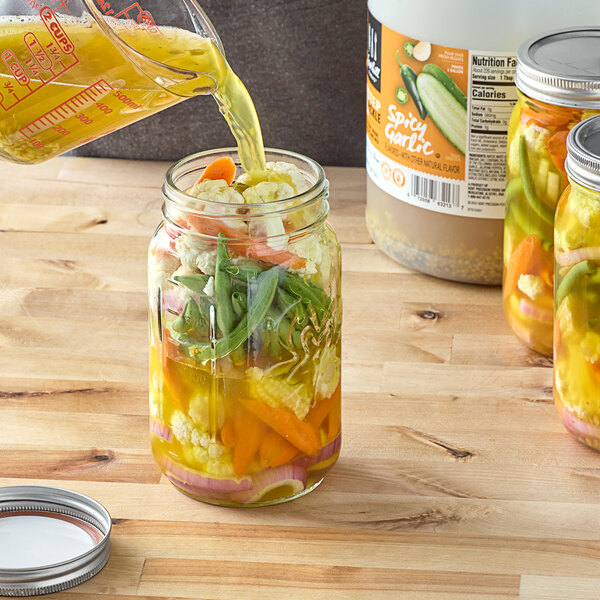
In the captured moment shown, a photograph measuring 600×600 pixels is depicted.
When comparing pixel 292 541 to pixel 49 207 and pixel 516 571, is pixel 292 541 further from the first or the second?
Result: pixel 49 207

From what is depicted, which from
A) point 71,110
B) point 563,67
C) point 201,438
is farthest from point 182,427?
point 563,67

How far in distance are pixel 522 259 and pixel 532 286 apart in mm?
28

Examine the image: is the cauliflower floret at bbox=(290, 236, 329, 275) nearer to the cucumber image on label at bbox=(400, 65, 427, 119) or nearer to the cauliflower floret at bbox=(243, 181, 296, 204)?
the cauliflower floret at bbox=(243, 181, 296, 204)

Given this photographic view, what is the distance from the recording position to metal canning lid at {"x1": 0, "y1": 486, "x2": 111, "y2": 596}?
0.78 meters

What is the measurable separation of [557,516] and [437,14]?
19.1 inches

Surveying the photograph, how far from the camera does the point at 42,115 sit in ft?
2.66

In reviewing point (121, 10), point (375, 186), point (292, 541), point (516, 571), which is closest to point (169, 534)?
point (292, 541)

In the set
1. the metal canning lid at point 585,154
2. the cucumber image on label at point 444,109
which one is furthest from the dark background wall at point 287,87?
the metal canning lid at point 585,154

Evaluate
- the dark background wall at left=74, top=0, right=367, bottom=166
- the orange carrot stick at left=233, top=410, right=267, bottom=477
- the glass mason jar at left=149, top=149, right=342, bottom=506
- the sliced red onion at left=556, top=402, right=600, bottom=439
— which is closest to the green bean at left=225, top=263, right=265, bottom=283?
the glass mason jar at left=149, top=149, right=342, bottom=506

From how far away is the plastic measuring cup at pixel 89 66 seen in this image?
2.58 ft

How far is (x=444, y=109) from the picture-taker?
3.59 ft

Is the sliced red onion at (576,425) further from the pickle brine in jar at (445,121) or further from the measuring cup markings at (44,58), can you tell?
the measuring cup markings at (44,58)

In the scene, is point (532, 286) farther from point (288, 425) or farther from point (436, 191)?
point (288, 425)

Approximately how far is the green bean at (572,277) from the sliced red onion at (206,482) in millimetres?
309
